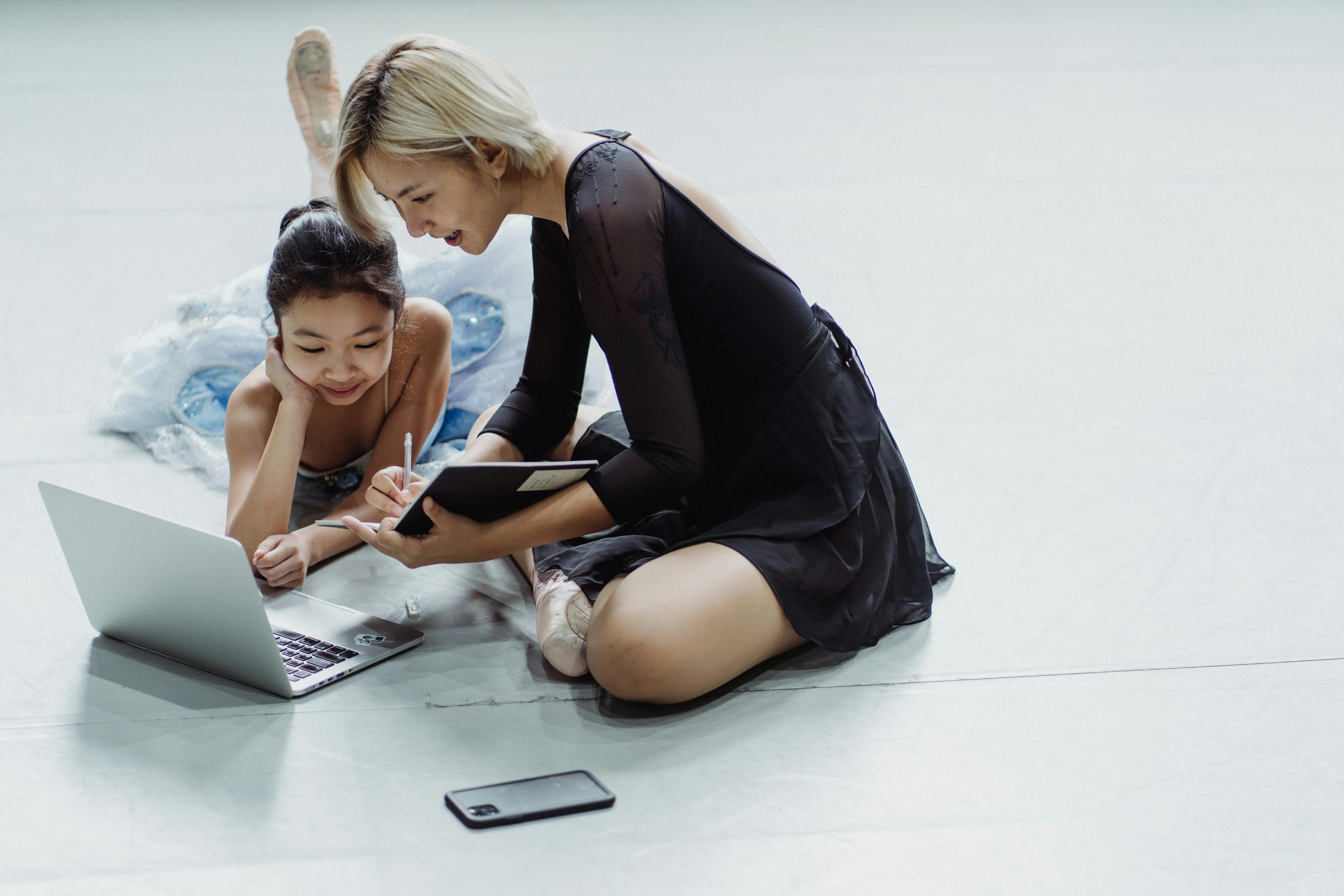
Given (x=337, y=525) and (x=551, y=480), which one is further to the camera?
(x=337, y=525)

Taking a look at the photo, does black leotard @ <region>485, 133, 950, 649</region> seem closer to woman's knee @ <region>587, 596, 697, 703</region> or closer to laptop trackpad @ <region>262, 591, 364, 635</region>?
woman's knee @ <region>587, 596, 697, 703</region>

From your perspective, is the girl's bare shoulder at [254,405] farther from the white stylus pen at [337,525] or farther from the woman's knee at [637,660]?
the woman's knee at [637,660]

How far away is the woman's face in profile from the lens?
4.48ft

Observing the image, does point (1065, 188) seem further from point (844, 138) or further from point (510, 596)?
point (510, 596)

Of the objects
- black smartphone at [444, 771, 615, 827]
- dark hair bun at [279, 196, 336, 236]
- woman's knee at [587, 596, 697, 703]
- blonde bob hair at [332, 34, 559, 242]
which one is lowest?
black smartphone at [444, 771, 615, 827]

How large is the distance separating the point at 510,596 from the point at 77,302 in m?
1.50

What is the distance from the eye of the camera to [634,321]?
1.34 meters

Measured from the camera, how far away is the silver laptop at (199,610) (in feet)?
4.43

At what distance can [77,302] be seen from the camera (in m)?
2.66

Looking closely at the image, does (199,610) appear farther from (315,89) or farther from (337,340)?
(315,89)

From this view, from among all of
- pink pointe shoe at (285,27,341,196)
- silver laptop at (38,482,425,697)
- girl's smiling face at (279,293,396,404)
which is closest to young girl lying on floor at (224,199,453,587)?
girl's smiling face at (279,293,396,404)

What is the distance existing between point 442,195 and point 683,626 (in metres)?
0.55

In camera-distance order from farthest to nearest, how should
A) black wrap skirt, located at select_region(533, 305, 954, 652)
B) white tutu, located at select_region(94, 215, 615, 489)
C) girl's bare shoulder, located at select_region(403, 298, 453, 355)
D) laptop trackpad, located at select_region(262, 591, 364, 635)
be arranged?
white tutu, located at select_region(94, 215, 615, 489) → girl's bare shoulder, located at select_region(403, 298, 453, 355) → laptop trackpad, located at select_region(262, 591, 364, 635) → black wrap skirt, located at select_region(533, 305, 954, 652)

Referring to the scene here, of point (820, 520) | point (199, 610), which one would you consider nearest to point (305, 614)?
point (199, 610)
